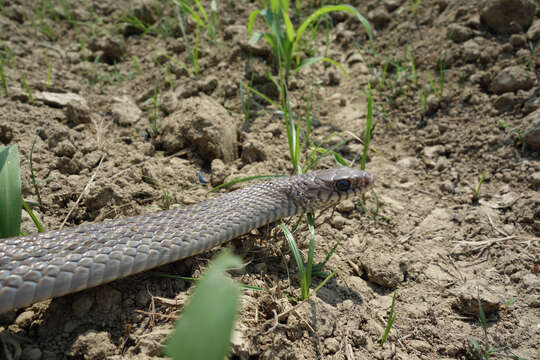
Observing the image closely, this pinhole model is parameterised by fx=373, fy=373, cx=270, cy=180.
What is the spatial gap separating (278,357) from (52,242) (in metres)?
1.78

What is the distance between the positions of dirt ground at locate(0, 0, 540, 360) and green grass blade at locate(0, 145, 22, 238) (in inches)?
13.9

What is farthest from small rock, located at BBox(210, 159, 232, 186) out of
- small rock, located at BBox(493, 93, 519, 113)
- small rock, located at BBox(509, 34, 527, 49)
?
small rock, located at BBox(509, 34, 527, 49)

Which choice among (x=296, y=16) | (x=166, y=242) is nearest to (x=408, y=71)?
(x=296, y=16)

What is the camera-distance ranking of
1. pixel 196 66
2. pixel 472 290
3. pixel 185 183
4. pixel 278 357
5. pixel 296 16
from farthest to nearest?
pixel 296 16
pixel 196 66
pixel 185 183
pixel 472 290
pixel 278 357

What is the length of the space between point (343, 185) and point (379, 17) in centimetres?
367

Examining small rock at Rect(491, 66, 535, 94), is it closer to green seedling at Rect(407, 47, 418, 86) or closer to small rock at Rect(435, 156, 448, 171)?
green seedling at Rect(407, 47, 418, 86)

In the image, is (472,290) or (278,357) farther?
(472,290)

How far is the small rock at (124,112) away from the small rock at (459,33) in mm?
4406

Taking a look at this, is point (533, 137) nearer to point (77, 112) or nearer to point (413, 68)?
point (413, 68)

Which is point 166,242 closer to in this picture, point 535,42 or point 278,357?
point 278,357

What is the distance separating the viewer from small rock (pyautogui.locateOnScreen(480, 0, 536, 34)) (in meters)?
4.87

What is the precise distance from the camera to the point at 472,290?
9.98 feet

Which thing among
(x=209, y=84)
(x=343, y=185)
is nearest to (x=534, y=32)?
(x=343, y=185)

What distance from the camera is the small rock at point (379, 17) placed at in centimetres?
605
